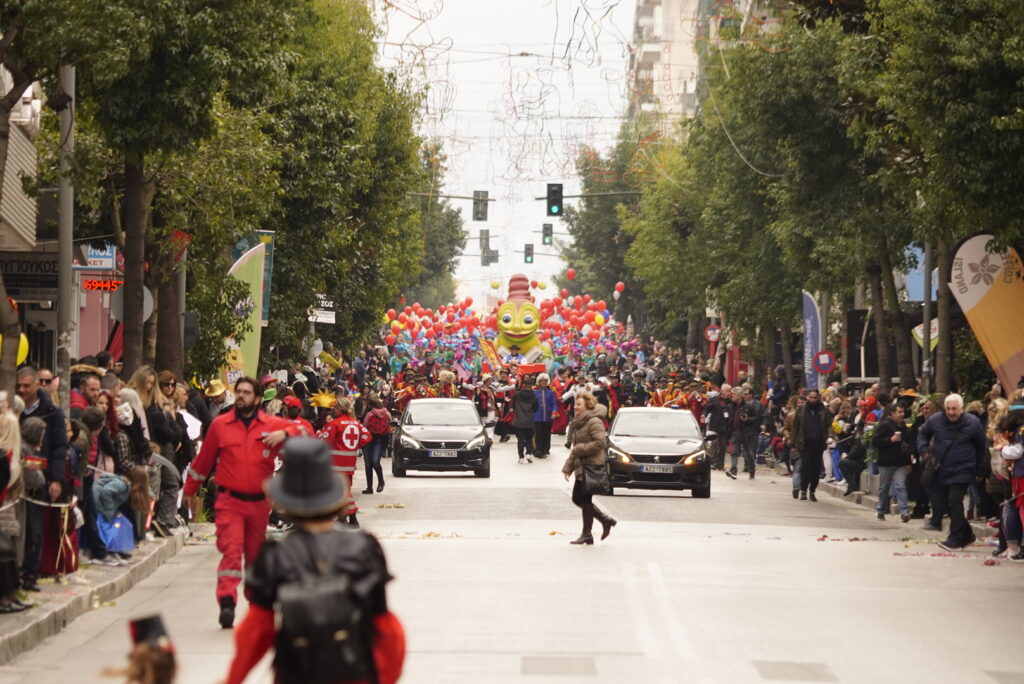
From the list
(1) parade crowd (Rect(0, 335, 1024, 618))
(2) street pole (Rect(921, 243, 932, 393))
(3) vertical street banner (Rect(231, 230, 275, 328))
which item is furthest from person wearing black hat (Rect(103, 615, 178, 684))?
(2) street pole (Rect(921, 243, 932, 393))

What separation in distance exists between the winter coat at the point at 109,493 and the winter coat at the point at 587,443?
533 cm

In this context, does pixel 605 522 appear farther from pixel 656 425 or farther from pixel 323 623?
pixel 323 623

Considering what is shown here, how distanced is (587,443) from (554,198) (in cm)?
2743

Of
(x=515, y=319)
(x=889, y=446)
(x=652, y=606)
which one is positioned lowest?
(x=652, y=606)

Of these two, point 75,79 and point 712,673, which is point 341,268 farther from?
point 712,673

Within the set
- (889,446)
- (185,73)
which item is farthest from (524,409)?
(185,73)

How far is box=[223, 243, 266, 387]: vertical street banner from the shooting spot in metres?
30.4

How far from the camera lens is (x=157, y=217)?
28.3m

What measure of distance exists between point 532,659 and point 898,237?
26.4m

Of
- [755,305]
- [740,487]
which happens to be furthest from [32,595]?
[755,305]

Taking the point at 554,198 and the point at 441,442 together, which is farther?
the point at 554,198

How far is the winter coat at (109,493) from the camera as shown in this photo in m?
16.9

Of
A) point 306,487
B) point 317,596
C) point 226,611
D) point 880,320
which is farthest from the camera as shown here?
point 880,320

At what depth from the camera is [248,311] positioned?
99.5ft
